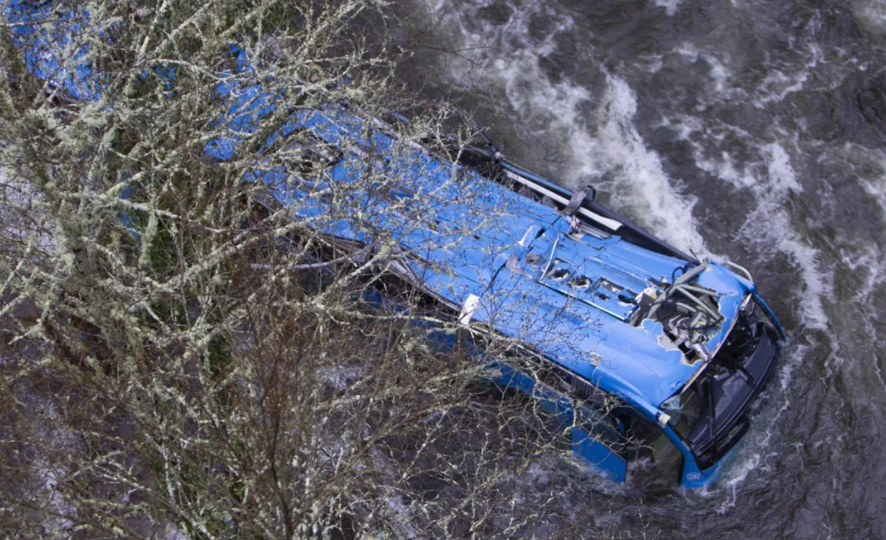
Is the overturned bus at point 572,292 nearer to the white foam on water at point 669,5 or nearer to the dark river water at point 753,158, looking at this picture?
the dark river water at point 753,158

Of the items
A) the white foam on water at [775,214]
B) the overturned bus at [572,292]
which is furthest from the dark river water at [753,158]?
the overturned bus at [572,292]

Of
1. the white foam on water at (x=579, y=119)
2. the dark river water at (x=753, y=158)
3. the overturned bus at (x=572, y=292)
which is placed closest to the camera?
the overturned bus at (x=572, y=292)

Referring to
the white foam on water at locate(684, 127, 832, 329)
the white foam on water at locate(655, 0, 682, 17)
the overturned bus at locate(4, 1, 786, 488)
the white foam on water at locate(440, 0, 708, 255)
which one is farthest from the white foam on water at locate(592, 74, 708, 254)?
the overturned bus at locate(4, 1, 786, 488)

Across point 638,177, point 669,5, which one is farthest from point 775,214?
point 669,5

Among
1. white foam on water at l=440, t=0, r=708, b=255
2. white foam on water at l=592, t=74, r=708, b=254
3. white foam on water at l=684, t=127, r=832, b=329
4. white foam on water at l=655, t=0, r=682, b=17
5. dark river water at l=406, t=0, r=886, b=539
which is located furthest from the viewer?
white foam on water at l=655, t=0, r=682, b=17

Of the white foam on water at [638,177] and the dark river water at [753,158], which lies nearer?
the dark river water at [753,158]

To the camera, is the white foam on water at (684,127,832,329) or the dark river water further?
the white foam on water at (684,127,832,329)

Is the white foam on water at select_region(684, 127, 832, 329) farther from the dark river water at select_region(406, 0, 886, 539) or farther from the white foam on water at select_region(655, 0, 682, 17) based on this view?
the white foam on water at select_region(655, 0, 682, 17)
